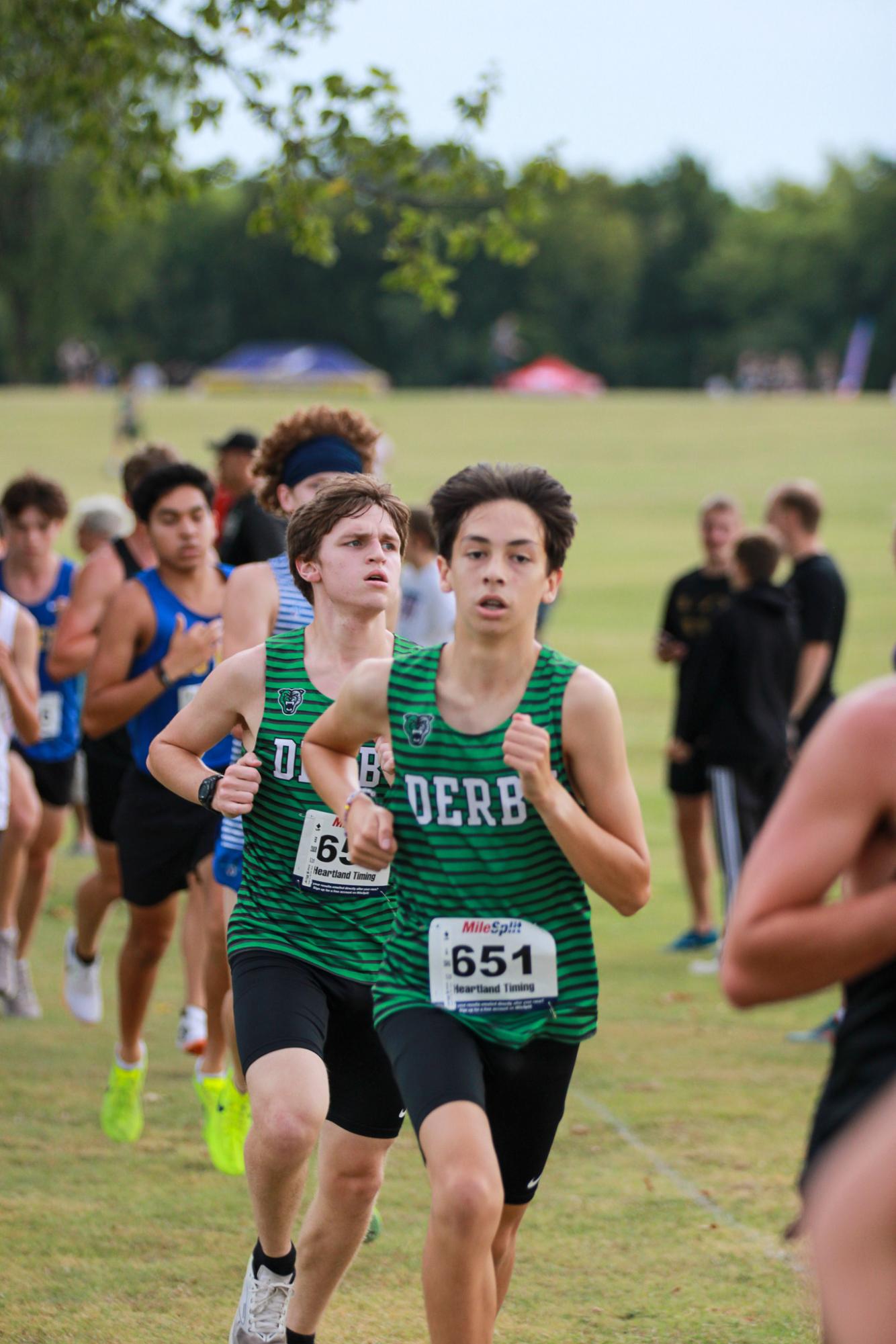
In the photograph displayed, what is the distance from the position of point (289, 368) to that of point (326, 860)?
94109mm

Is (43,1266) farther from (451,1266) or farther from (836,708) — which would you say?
(836,708)

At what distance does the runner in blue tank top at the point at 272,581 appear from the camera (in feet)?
16.8

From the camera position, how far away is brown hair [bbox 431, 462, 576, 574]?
12.0 ft

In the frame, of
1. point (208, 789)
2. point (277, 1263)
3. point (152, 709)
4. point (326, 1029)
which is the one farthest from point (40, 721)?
point (277, 1263)

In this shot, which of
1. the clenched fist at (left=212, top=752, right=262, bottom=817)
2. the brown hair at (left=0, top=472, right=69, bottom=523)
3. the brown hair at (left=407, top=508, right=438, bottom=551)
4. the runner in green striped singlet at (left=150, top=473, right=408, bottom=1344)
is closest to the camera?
the runner in green striped singlet at (left=150, top=473, right=408, bottom=1344)

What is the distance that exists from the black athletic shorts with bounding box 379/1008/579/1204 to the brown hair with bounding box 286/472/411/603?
1329mm

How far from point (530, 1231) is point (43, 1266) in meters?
1.44

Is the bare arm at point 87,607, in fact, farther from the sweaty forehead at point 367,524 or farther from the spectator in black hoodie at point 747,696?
the spectator in black hoodie at point 747,696

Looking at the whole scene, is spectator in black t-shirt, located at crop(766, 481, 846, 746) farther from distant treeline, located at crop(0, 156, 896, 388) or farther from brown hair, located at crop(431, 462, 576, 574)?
distant treeline, located at crop(0, 156, 896, 388)

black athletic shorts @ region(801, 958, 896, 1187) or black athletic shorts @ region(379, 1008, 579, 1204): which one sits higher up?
black athletic shorts @ region(801, 958, 896, 1187)

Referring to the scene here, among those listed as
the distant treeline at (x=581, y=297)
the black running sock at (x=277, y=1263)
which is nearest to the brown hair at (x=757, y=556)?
the black running sock at (x=277, y=1263)

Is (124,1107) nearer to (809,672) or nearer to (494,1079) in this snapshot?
(494,1079)

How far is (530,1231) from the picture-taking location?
5395mm

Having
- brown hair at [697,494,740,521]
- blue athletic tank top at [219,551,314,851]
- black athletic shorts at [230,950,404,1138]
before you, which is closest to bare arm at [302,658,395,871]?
black athletic shorts at [230,950,404,1138]
